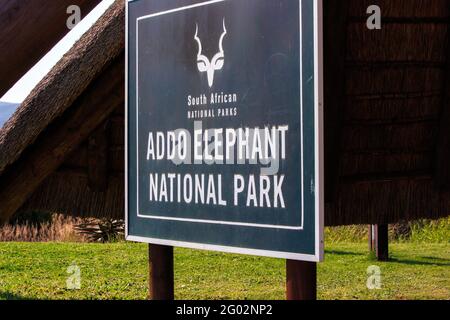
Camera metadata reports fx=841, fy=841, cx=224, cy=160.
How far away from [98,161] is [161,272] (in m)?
1.96

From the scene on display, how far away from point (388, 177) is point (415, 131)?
45 centimetres

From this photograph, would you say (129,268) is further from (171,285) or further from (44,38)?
(44,38)

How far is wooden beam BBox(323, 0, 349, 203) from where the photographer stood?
535 cm

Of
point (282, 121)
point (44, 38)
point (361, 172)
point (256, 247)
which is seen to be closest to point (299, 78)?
point (282, 121)

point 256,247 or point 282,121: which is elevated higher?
point 282,121

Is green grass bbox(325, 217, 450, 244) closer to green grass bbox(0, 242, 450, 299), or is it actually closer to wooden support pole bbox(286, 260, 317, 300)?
green grass bbox(0, 242, 450, 299)

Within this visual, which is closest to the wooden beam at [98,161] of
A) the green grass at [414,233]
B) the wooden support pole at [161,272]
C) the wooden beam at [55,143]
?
the wooden beam at [55,143]

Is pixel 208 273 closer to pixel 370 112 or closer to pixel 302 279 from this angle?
pixel 370 112

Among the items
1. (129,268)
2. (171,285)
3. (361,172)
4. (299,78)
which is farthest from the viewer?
(129,268)

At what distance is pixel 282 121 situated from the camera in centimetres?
376

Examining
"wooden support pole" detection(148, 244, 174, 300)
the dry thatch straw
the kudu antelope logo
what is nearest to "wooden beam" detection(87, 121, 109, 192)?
"wooden support pole" detection(148, 244, 174, 300)

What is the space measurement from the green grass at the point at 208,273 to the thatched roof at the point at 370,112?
9.09 feet

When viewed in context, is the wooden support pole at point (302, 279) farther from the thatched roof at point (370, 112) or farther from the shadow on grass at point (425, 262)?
the shadow on grass at point (425, 262)

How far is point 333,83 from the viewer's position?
5543 mm
